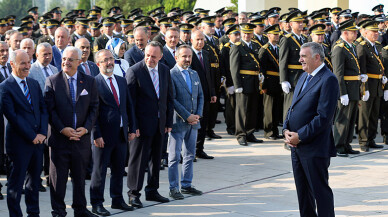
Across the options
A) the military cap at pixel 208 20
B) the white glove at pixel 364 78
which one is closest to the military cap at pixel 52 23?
the military cap at pixel 208 20

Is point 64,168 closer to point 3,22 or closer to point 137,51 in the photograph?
point 137,51

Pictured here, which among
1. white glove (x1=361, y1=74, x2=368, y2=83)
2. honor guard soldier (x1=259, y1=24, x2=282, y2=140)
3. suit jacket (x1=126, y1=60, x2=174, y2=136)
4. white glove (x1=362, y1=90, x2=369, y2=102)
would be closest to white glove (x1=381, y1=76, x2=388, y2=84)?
white glove (x1=362, y1=90, x2=369, y2=102)

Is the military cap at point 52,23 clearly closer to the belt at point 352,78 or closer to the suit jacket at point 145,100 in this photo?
the suit jacket at point 145,100

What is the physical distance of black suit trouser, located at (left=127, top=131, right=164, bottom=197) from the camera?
7.91 meters

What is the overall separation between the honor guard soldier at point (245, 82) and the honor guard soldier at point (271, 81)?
1.38ft

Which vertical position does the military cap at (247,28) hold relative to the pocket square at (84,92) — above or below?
above

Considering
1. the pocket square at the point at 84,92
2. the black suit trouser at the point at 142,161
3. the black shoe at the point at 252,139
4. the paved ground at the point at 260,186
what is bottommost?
the paved ground at the point at 260,186

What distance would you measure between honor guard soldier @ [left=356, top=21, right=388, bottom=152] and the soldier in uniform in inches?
14.0

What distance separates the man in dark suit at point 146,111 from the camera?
26.1ft

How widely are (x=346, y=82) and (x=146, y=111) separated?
180 inches

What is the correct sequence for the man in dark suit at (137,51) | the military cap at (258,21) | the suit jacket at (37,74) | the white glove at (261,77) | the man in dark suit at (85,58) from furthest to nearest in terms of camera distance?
the military cap at (258,21)
the white glove at (261,77)
the man in dark suit at (137,51)
the man in dark suit at (85,58)
the suit jacket at (37,74)

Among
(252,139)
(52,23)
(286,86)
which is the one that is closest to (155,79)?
(286,86)

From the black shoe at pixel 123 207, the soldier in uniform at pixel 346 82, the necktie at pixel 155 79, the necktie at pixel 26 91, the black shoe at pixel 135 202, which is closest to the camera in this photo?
the necktie at pixel 26 91

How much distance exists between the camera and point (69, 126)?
7.08m
